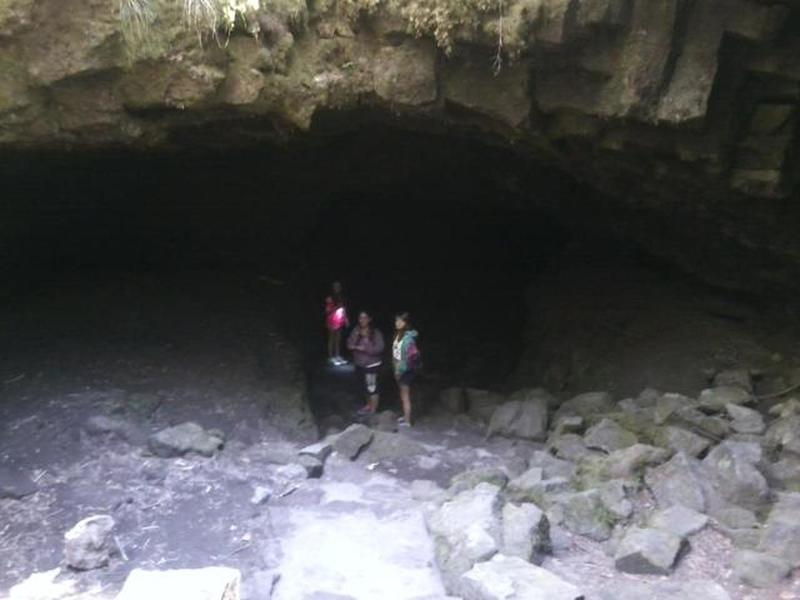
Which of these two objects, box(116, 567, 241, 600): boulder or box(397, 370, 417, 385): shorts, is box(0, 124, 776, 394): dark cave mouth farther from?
box(116, 567, 241, 600): boulder

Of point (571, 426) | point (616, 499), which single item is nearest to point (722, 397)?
point (571, 426)

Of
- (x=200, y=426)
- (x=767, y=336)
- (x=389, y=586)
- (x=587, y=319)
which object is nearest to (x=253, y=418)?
(x=200, y=426)

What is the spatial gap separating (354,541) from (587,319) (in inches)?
279

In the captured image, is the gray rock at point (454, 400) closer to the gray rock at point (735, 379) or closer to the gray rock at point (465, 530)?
the gray rock at point (735, 379)

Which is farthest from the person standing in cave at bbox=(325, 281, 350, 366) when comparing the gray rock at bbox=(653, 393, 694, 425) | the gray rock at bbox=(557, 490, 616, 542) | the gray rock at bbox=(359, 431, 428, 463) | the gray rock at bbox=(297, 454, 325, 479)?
the gray rock at bbox=(557, 490, 616, 542)

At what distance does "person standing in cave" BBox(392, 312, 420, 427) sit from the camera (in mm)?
10273

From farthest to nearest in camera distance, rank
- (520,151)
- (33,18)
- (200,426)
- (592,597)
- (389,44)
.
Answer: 1. (520,151)
2. (200,426)
3. (389,44)
4. (33,18)
5. (592,597)

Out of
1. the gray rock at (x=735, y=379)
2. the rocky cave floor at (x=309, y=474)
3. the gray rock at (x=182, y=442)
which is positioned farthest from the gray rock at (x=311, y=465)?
the gray rock at (x=735, y=379)

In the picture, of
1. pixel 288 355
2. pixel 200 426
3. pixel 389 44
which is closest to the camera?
pixel 389 44

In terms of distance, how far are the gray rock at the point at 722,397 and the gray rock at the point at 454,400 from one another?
3.51m

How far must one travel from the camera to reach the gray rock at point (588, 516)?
665 centimetres

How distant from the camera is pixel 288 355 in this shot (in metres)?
11.1

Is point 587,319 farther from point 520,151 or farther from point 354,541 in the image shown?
point 354,541

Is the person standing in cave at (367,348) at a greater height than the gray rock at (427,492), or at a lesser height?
greater
